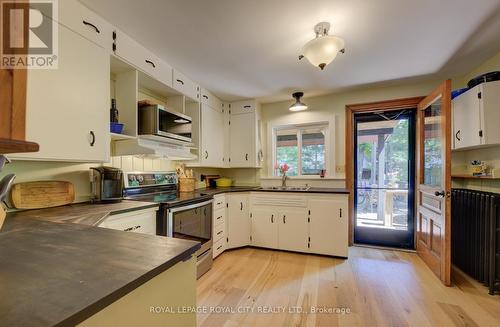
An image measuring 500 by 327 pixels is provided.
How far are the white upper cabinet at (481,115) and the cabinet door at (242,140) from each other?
252cm

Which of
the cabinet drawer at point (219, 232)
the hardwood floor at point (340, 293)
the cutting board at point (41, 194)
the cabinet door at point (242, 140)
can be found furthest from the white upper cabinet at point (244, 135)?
the cutting board at point (41, 194)

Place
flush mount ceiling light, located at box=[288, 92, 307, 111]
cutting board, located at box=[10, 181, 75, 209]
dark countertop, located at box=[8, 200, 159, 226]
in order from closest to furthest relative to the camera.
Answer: dark countertop, located at box=[8, 200, 159, 226] → cutting board, located at box=[10, 181, 75, 209] → flush mount ceiling light, located at box=[288, 92, 307, 111]

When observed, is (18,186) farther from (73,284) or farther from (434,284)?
(434,284)

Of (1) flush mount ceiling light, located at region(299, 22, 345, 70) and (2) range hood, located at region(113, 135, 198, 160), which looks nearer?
(1) flush mount ceiling light, located at region(299, 22, 345, 70)

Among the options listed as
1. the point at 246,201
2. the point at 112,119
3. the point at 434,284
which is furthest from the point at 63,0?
the point at 434,284

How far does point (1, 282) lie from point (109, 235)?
391 mm

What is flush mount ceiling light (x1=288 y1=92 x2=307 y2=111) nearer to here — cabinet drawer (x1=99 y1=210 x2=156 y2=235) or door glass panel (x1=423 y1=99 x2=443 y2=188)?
door glass panel (x1=423 y1=99 x2=443 y2=188)

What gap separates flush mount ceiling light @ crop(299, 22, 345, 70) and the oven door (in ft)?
5.76

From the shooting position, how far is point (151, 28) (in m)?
1.73

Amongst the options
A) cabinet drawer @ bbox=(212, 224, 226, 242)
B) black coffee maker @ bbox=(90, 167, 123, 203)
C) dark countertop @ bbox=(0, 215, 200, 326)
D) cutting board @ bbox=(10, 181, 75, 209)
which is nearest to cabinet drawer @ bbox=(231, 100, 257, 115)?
cabinet drawer @ bbox=(212, 224, 226, 242)

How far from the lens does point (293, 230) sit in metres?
2.92

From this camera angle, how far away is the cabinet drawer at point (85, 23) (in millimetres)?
1396

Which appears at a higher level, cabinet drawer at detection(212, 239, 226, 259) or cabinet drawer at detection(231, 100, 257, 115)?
cabinet drawer at detection(231, 100, 257, 115)

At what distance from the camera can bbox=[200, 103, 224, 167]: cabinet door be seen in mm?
2959
